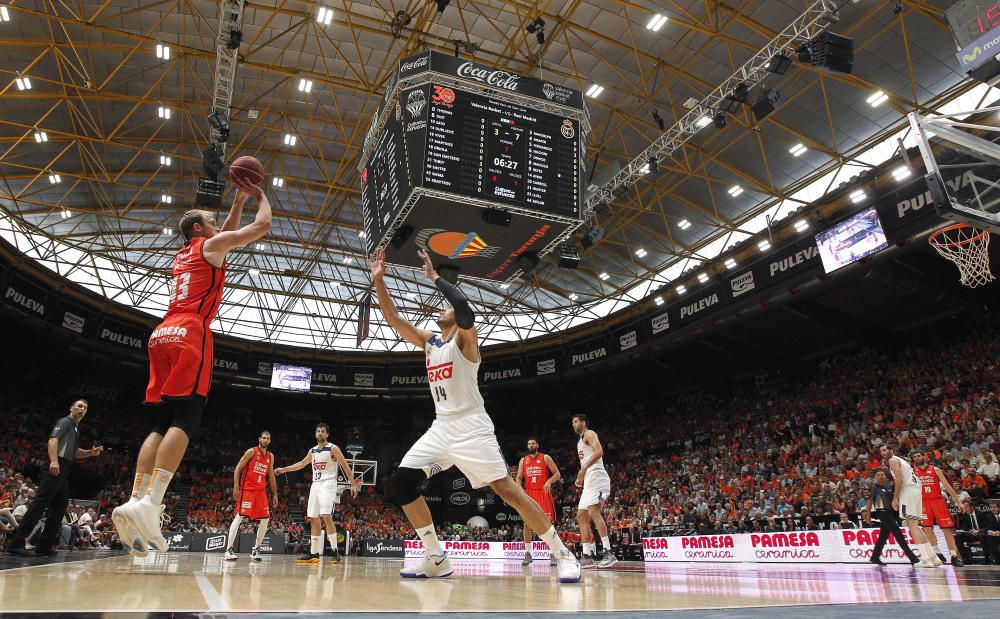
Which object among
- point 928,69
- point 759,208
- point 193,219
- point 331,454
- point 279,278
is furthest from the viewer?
point 279,278

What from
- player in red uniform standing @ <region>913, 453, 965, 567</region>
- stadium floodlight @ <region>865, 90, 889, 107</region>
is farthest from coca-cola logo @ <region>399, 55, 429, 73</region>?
stadium floodlight @ <region>865, 90, 889, 107</region>

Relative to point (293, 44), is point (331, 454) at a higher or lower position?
lower

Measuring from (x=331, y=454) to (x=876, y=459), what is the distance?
13754 mm

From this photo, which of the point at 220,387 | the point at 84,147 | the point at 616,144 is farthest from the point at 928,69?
the point at 220,387

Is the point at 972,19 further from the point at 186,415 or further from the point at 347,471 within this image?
the point at 186,415

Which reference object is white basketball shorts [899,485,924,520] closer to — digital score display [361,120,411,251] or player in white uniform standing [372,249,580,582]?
player in white uniform standing [372,249,580,582]

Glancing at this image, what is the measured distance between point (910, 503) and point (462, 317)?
8.05 metres

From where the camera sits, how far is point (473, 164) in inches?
390

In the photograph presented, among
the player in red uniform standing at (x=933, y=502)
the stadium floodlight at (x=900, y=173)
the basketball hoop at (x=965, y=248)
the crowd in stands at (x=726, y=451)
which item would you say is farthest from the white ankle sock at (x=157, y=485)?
the stadium floodlight at (x=900, y=173)

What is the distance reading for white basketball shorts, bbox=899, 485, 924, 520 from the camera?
347 inches

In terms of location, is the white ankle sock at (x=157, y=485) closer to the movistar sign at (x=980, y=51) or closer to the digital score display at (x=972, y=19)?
the movistar sign at (x=980, y=51)

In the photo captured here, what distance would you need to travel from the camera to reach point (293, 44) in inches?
637

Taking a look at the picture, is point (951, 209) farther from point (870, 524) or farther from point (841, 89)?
point (841, 89)

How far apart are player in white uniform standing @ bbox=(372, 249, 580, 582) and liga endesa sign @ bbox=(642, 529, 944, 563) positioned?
940 centimetres
